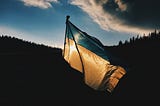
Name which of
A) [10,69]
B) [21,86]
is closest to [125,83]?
[21,86]

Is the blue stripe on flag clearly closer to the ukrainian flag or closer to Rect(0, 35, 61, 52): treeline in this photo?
the ukrainian flag

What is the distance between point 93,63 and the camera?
11422 millimetres

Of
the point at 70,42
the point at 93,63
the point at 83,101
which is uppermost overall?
the point at 70,42

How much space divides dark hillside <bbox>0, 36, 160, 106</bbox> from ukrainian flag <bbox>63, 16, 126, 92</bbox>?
331cm

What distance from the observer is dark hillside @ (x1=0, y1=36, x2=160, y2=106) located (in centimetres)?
1689

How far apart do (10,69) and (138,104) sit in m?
9.41

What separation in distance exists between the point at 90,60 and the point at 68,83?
8.50 metres

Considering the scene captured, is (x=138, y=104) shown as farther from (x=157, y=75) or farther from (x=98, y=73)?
(x=98, y=73)

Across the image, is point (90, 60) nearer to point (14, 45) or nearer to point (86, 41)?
point (86, 41)

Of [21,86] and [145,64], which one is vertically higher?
[145,64]

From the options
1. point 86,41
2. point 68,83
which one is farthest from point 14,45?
point 86,41

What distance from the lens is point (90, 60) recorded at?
11.6 meters

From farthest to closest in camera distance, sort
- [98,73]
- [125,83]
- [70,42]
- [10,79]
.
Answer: [10,79], [125,83], [70,42], [98,73]

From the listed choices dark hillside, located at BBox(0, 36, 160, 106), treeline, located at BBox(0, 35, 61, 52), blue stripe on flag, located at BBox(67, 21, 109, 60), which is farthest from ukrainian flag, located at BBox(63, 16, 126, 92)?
treeline, located at BBox(0, 35, 61, 52)
